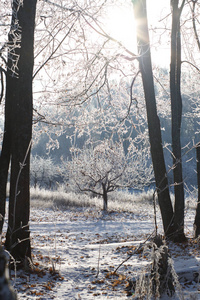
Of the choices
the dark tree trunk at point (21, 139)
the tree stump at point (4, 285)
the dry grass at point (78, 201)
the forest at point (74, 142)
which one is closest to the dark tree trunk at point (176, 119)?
the forest at point (74, 142)

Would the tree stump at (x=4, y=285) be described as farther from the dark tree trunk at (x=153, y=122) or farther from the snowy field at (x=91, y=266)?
the dark tree trunk at (x=153, y=122)

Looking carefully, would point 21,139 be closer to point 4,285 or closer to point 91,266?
A: point 91,266

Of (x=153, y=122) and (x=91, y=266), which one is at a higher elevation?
(x=153, y=122)

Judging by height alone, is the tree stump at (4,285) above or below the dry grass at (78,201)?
above

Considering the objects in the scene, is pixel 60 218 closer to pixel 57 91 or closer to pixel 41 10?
pixel 57 91

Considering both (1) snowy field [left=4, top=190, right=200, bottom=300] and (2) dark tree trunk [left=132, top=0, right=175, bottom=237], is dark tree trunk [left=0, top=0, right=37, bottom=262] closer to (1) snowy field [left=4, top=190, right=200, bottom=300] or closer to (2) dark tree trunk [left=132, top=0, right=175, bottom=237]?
(1) snowy field [left=4, top=190, right=200, bottom=300]

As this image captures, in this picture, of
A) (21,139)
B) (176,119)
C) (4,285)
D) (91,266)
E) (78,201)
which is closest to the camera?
(4,285)

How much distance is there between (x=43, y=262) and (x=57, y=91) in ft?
15.8

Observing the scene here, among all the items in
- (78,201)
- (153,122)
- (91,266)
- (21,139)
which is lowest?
(78,201)

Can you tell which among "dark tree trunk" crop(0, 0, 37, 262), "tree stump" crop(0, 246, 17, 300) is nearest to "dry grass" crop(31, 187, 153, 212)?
"dark tree trunk" crop(0, 0, 37, 262)

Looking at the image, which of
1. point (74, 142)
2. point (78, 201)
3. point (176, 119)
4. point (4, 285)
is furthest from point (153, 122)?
point (78, 201)

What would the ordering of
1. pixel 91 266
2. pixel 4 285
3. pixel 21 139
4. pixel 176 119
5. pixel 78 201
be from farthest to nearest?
pixel 78 201 < pixel 176 119 < pixel 91 266 < pixel 21 139 < pixel 4 285

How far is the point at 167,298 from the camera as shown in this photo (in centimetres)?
328

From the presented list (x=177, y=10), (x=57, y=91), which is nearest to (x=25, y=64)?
(x=57, y=91)
